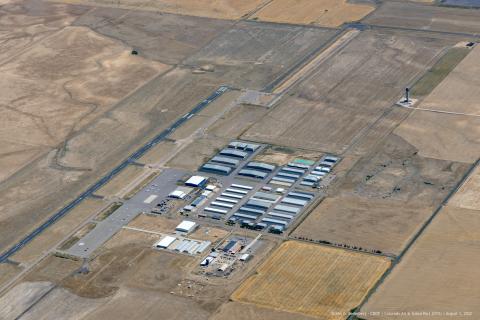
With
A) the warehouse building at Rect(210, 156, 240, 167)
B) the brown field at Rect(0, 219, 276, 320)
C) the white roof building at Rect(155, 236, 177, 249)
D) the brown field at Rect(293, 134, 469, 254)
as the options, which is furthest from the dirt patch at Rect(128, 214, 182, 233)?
the brown field at Rect(293, 134, 469, 254)

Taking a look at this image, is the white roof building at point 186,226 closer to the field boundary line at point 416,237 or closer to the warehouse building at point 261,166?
the warehouse building at point 261,166

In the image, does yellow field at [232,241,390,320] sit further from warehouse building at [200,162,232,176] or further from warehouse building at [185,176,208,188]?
warehouse building at [200,162,232,176]

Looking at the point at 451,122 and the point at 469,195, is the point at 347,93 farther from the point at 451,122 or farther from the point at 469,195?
the point at 469,195

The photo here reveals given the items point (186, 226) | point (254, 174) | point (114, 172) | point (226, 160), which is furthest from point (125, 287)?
point (226, 160)

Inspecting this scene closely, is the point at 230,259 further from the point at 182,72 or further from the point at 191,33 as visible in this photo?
the point at 191,33

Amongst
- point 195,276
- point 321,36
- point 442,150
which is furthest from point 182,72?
point 195,276
